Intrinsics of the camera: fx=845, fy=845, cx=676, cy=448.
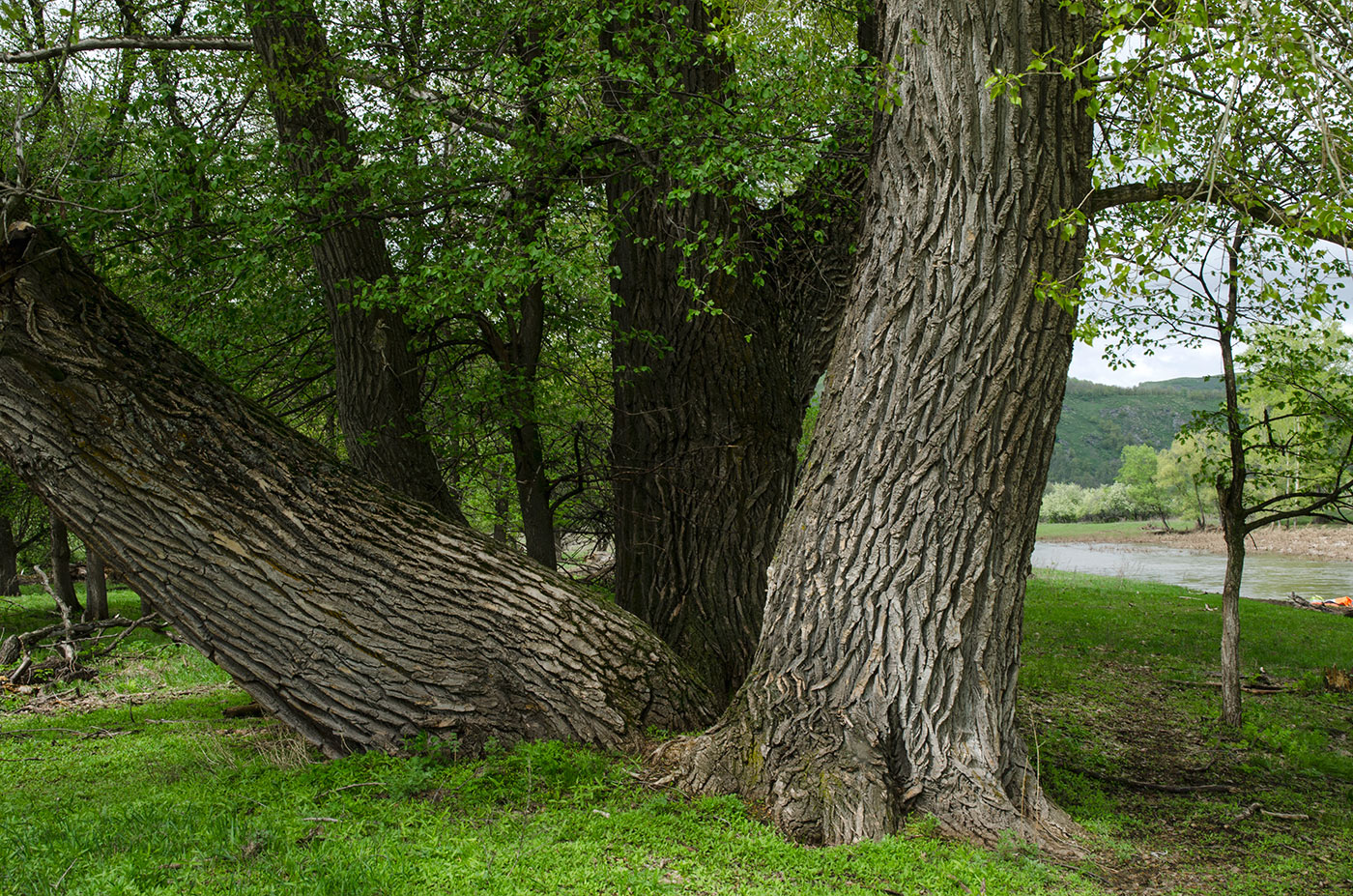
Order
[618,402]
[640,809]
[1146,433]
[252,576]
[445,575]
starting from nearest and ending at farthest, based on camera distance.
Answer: [640,809], [252,576], [445,575], [618,402], [1146,433]

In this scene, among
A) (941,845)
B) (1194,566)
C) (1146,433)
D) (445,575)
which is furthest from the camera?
(1146,433)

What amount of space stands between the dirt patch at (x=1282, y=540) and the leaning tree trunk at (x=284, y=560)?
2765 centimetres

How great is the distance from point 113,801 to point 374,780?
3.76ft

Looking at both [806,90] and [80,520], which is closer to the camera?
[80,520]

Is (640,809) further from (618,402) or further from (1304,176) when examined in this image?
(1304,176)

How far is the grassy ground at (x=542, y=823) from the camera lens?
301cm

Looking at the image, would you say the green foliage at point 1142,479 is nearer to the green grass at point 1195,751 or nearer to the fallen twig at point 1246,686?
the green grass at point 1195,751

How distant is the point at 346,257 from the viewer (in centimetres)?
602

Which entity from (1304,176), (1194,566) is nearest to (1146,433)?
(1194,566)

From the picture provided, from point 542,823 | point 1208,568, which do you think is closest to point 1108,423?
point 1208,568

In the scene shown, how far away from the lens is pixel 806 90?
15.4 feet

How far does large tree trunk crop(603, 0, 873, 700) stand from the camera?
216 inches

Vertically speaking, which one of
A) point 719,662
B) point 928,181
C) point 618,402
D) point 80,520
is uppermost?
point 928,181

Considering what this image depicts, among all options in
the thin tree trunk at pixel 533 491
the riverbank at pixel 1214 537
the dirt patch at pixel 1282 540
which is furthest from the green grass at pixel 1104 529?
the thin tree trunk at pixel 533 491
